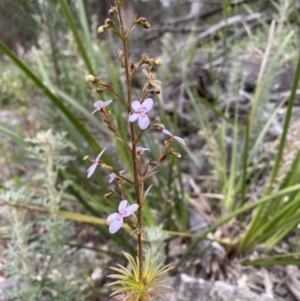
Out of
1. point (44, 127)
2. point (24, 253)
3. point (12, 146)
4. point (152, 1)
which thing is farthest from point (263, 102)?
point (152, 1)

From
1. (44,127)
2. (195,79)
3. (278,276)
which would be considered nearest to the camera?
(278,276)

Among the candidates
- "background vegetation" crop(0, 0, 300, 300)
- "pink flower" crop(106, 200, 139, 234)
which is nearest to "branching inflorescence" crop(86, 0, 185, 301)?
"pink flower" crop(106, 200, 139, 234)

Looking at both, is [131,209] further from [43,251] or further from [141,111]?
[43,251]

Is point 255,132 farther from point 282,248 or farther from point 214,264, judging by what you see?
point 214,264

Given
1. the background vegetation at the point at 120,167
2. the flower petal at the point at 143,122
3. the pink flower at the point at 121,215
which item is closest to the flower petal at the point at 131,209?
the pink flower at the point at 121,215

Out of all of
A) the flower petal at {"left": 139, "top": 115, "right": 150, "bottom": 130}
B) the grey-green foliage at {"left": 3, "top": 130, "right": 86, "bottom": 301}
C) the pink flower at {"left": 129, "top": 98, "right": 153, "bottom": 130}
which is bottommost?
the grey-green foliage at {"left": 3, "top": 130, "right": 86, "bottom": 301}

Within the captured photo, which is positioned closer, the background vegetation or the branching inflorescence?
the branching inflorescence

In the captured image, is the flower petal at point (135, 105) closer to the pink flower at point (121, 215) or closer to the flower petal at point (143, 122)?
the flower petal at point (143, 122)

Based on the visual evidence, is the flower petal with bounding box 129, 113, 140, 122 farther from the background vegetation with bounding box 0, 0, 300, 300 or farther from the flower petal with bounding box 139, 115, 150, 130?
the background vegetation with bounding box 0, 0, 300, 300

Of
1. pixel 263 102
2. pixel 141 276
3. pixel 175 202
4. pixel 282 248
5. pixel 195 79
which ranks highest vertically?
pixel 195 79

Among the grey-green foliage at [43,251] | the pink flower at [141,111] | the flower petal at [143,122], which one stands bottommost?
the grey-green foliage at [43,251]

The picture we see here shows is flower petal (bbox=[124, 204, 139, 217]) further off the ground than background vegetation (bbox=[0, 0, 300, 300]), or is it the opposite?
background vegetation (bbox=[0, 0, 300, 300])
